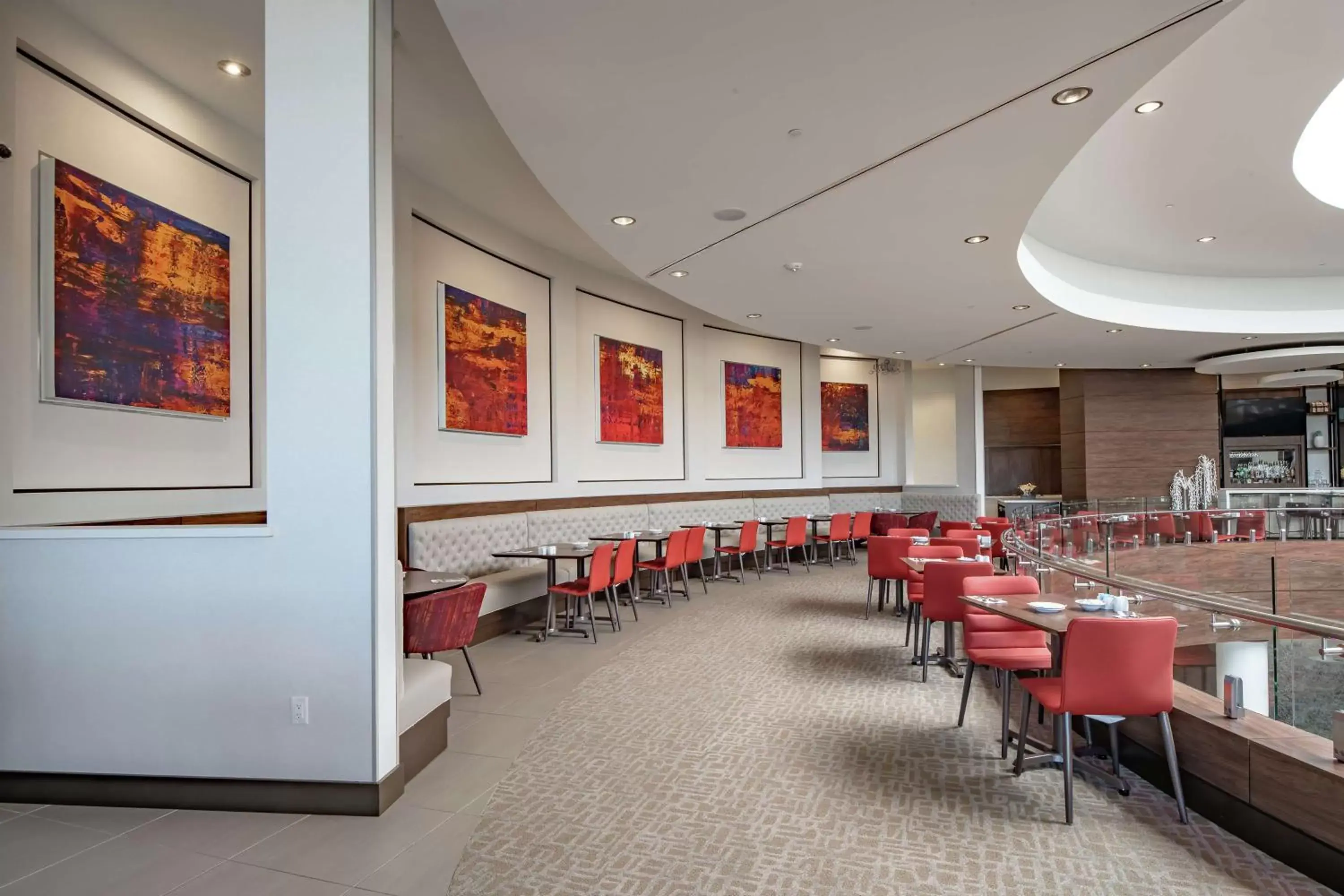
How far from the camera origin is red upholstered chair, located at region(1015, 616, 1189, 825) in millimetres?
2924

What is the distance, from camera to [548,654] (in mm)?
5945

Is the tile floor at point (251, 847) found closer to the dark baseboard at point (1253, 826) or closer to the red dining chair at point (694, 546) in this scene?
the dark baseboard at point (1253, 826)

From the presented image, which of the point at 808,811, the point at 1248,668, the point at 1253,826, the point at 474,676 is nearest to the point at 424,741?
the point at 474,676

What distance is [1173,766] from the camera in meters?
2.98

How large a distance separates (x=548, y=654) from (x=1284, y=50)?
635cm

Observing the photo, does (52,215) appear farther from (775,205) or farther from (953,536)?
(953,536)

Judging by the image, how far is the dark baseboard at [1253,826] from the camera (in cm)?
252

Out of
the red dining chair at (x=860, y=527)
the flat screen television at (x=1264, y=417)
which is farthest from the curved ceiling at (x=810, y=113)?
the flat screen television at (x=1264, y=417)

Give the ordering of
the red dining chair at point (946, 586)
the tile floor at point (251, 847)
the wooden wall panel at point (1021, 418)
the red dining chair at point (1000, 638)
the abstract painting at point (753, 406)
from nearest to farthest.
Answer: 1. the tile floor at point (251, 847)
2. the red dining chair at point (1000, 638)
3. the red dining chair at point (946, 586)
4. the abstract painting at point (753, 406)
5. the wooden wall panel at point (1021, 418)

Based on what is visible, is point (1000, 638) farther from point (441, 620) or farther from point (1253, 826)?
point (441, 620)

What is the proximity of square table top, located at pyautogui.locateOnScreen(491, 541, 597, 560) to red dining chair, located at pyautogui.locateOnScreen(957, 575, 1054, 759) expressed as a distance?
3202mm

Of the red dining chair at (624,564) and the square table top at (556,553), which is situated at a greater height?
the square table top at (556,553)

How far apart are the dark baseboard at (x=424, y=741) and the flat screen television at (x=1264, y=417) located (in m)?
16.7

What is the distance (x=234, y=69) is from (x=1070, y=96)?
476 centimetres
